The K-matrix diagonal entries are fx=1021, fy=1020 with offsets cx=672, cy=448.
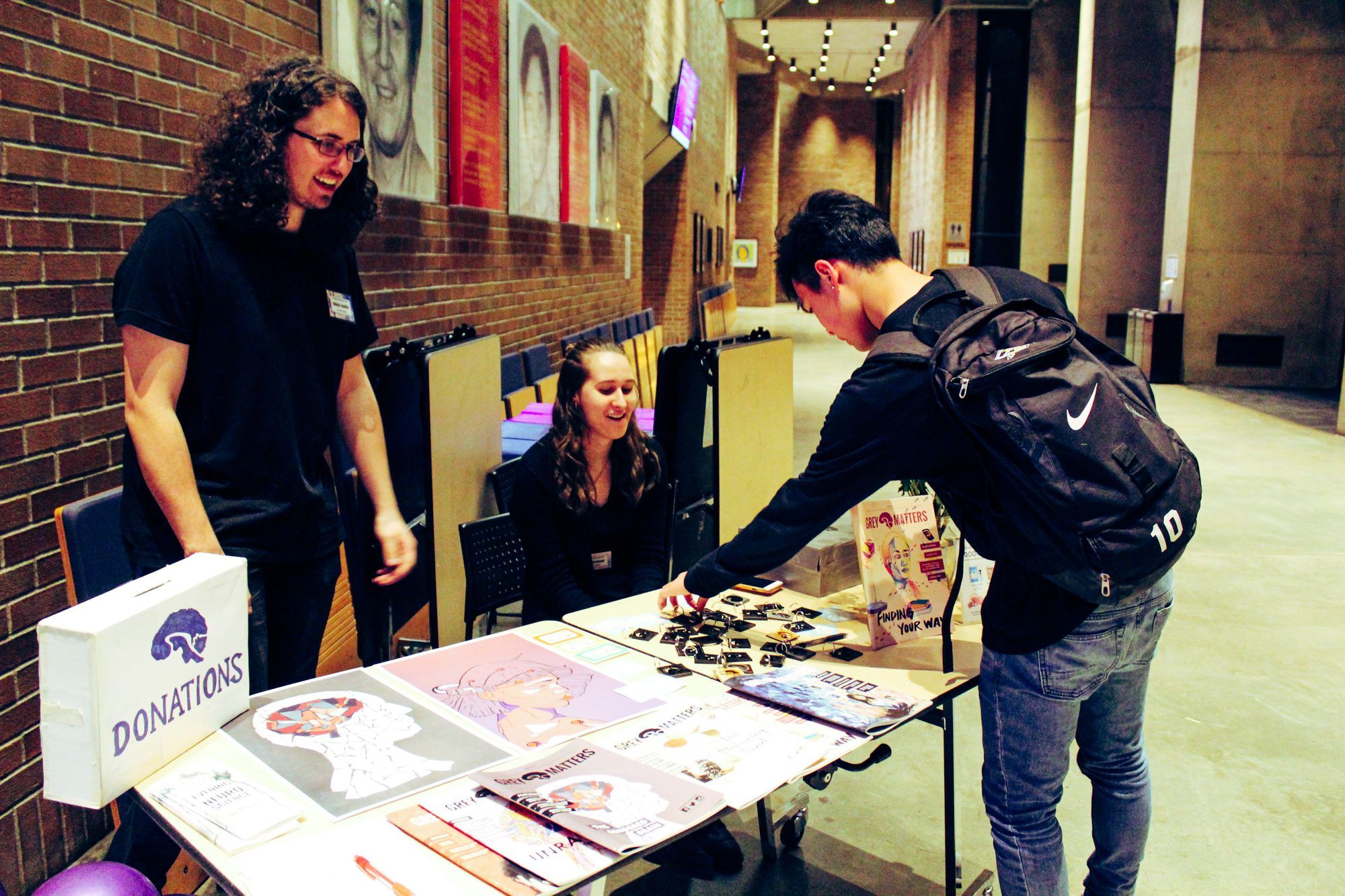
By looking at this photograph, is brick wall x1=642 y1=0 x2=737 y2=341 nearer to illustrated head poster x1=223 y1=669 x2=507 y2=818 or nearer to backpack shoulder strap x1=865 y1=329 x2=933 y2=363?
backpack shoulder strap x1=865 y1=329 x2=933 y2=363

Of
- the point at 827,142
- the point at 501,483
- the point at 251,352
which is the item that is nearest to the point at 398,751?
the point at 251,352

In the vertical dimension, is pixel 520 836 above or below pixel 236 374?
below

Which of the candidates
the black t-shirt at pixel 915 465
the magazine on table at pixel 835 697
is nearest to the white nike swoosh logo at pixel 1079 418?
the black t-shirt at pixel 915 465

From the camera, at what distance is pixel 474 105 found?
16.7 ft

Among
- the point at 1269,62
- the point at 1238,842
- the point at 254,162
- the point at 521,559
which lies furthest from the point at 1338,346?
the point at 254,162

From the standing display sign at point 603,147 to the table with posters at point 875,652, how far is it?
5.95 meters

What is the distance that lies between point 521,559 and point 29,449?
124cm

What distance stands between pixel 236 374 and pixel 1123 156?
14.6 m

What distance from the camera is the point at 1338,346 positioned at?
11359mm

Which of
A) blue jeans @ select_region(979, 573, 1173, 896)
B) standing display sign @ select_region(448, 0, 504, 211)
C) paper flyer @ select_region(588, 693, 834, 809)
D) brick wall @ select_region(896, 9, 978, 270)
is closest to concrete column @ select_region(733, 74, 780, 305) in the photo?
brick wall @ select_region(896, 9, 978, 270)

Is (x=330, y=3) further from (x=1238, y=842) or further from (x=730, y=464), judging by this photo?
(x=1238, y=842)

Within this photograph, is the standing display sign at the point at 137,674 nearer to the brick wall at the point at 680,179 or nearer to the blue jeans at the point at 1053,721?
the blue jeans at the point at 1053,721

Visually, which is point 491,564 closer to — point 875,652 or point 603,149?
point 875,652

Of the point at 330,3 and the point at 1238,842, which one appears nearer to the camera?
the point at 1238,842
